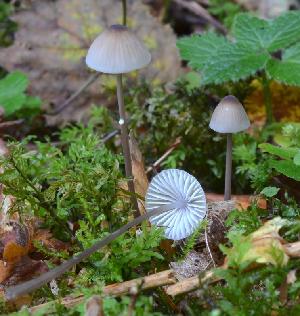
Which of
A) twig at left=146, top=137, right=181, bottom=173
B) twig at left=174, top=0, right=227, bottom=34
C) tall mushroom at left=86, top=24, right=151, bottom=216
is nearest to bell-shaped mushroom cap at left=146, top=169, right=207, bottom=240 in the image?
tall mushroom at left=86, top=24, right=151, bottom=216

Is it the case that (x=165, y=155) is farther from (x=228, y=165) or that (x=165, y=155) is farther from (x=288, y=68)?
(x=288, y=68)

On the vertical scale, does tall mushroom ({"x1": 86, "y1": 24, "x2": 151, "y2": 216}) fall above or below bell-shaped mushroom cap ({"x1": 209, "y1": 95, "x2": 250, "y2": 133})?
above

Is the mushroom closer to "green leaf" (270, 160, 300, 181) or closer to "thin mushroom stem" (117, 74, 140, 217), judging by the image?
"green leaf" (270, 160, 300, 181)

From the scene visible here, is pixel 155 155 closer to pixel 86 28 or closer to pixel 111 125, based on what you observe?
pixel 111 125

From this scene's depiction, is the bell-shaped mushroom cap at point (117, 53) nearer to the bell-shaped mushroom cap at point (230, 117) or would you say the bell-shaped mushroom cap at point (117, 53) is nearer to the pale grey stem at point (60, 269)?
the bell-shaped mushroom cap at point (230, 117)

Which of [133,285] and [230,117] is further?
[230,117]

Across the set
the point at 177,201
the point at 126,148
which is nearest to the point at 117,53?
the point at 126,148
